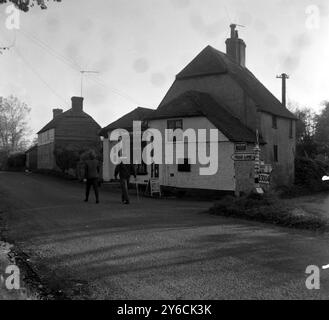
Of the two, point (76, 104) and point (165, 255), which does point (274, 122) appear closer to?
point (76, 104)

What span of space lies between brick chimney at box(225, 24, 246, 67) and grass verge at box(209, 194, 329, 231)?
23518 mm

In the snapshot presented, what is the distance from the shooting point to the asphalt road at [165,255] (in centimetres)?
614

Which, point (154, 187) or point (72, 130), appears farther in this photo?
point (72, 130)

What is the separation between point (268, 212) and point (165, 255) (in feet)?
20.1

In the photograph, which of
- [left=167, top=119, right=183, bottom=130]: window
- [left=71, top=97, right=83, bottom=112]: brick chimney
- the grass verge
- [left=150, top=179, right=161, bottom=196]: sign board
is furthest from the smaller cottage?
the grass verge

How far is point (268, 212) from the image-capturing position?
13.5m

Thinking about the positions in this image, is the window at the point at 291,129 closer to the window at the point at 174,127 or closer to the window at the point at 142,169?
the window at the point at 174,127

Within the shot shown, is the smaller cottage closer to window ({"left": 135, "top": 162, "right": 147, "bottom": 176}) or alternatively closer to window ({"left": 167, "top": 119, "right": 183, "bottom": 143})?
window ({"left": 135, "top": 162, "right": 147, "bottom": 176})

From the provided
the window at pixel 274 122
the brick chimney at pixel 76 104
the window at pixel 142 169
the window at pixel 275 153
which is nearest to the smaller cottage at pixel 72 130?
the brick chimney at pixel 76 104

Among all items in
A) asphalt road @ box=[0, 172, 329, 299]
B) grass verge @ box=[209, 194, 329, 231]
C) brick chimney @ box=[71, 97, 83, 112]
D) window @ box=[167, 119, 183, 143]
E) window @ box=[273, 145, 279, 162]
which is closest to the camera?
asphalt road @ box=[0, 172, 329, 299]

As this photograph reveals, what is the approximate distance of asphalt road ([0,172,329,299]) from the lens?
6.14 meters

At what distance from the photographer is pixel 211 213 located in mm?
15281

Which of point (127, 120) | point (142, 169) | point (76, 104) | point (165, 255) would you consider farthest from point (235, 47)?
point (165, 255)
